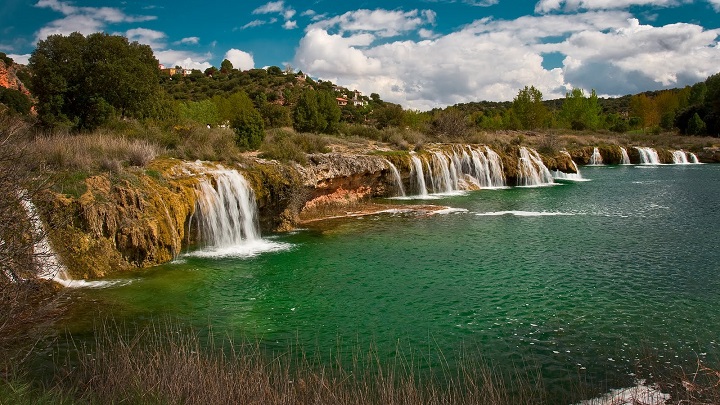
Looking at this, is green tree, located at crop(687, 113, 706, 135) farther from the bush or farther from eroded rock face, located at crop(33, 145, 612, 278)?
eroded rock face, located at crop(33, 145, 612, 278)

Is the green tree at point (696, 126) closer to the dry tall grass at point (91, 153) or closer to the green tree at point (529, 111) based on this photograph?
the green tree at point (529, 111)

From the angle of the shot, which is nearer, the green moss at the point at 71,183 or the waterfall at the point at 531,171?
the green moss at the point at 71,183

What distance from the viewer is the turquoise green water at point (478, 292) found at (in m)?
9.46

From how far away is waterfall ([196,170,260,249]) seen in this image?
707 inches

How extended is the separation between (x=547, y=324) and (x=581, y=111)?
84.7 metres

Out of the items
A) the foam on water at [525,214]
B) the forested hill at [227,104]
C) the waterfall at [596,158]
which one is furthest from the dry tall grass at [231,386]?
the waterfall at [596,158]

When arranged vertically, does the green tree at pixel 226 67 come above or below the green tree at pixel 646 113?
above

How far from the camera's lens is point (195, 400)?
604cm

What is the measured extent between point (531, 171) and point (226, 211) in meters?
26.5

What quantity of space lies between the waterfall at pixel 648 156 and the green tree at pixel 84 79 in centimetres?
5450

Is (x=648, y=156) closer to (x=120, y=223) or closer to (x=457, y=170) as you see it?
(x=457, y=170)

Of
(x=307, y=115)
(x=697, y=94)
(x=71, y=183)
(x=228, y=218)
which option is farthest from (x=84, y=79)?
(x=697, y=94)

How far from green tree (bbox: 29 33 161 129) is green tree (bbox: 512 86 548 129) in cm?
7042

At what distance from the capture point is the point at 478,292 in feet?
41.1
